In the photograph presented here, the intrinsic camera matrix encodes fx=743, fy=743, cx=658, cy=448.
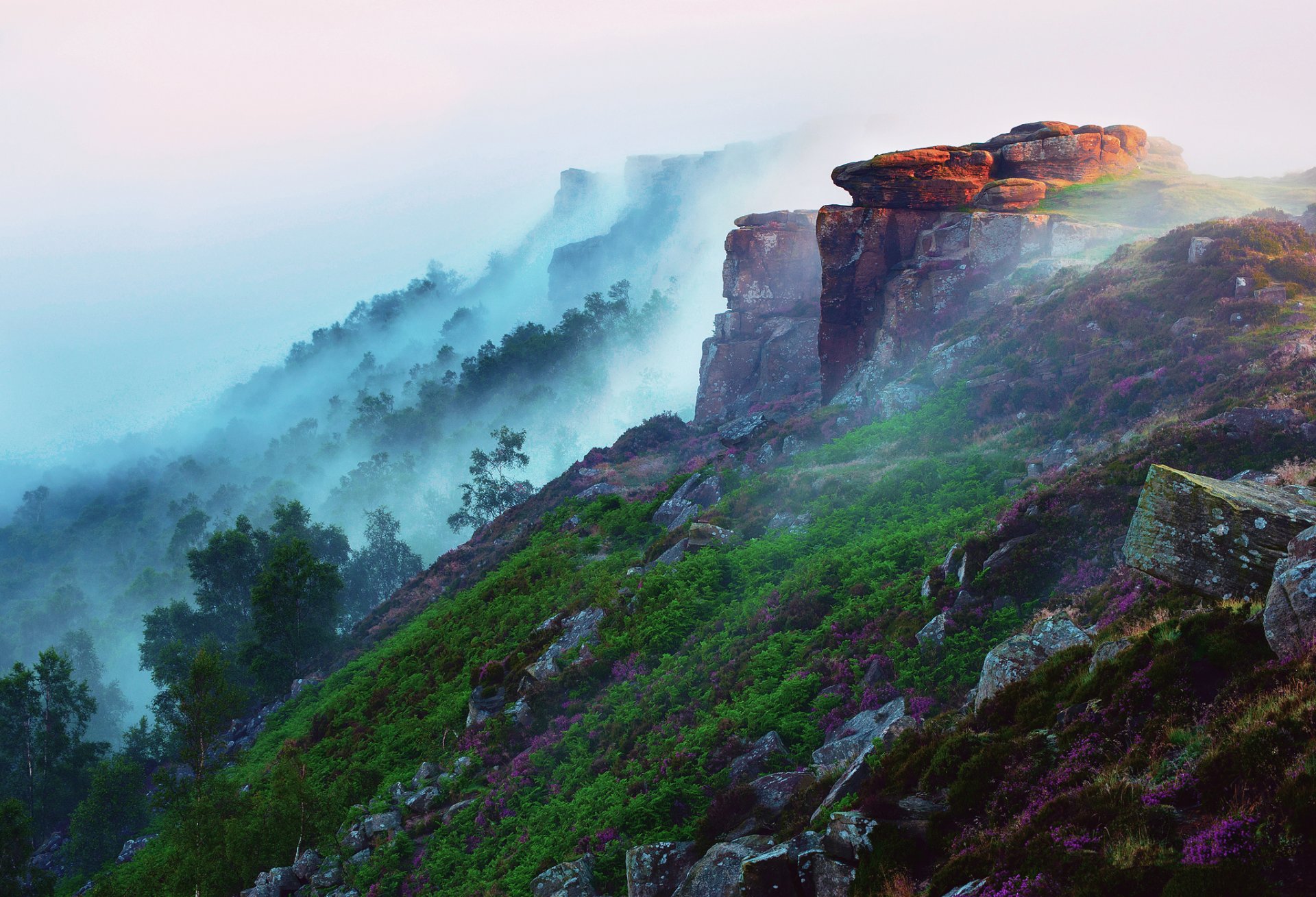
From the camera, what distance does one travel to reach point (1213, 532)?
9.14 m

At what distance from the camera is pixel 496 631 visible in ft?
101

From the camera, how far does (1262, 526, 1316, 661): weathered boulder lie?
21.9 ft

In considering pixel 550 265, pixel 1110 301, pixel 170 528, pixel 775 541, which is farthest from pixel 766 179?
pixel 775 541

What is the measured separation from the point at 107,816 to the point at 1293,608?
163 ft

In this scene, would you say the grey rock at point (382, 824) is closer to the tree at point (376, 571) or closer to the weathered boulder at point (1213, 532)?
the weathered boulder at point (1213, 532)

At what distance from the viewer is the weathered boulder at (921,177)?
157 feet

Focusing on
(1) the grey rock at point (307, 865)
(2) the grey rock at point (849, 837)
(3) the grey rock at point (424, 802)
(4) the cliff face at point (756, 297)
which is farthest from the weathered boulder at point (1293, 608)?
(4) the cliff face at point (756, 297)

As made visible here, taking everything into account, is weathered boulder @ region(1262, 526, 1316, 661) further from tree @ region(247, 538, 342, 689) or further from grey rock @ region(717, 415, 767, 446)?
tree @ region(247, 538, 342, 689)

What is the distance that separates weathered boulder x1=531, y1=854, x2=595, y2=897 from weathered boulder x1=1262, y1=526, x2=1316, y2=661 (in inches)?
430

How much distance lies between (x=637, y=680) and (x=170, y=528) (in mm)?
143972

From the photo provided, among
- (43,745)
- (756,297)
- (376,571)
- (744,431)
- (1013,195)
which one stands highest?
(1013,195)

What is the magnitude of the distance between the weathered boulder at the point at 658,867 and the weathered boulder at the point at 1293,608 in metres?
8.36

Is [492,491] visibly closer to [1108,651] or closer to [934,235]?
[934,235]

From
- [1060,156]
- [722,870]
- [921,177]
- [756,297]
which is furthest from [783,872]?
[756,297]
